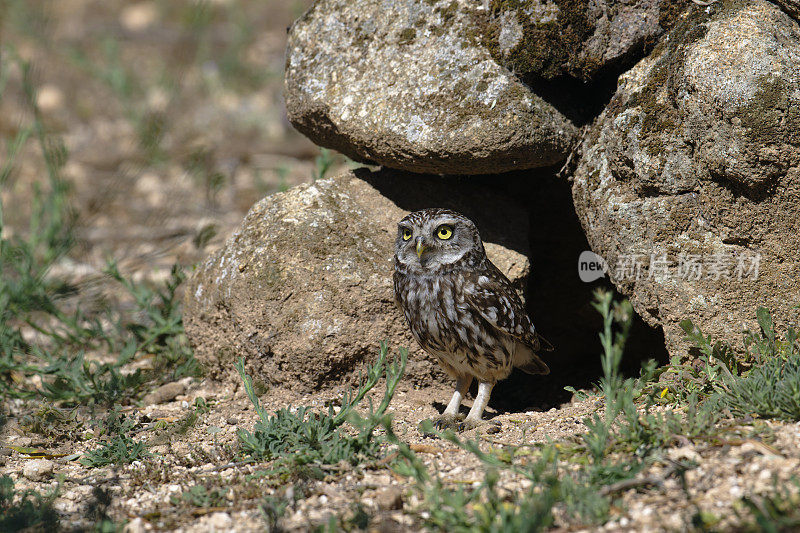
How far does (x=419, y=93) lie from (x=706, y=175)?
1.60 m

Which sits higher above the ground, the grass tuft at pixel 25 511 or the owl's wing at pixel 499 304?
the owl's wing at pixel 499 304

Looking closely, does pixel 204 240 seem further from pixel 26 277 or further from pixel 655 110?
pixel 655 110

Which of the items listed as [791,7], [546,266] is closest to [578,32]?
[791,7]

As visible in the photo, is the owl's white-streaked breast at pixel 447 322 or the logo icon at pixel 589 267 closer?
the owl's white-streaked breast at pixel 447 322

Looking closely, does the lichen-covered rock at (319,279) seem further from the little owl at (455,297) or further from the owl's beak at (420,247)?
the owl's beak at (420,247)

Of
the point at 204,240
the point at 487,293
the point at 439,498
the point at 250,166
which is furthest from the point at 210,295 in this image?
the point at 250,166

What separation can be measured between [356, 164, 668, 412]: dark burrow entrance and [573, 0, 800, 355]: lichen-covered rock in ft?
1.84

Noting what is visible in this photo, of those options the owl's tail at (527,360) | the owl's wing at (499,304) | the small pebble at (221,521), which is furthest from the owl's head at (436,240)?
the small pebble at (221,521)

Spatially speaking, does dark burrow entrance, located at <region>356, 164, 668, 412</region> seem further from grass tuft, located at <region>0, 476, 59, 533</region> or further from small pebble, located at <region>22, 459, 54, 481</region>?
grass tuft, located at <region>0, 476, 59, 533</region>

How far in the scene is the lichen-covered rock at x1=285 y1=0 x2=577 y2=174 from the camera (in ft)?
12.7

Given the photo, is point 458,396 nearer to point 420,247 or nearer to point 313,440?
point 420,247

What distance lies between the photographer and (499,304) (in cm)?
410

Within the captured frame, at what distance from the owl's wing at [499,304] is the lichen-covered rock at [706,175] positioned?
576mm

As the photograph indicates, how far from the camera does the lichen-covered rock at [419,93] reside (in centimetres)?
386
